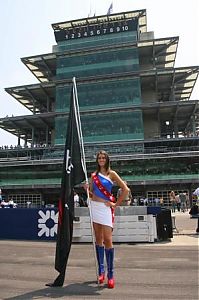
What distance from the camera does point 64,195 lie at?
18.2 feet

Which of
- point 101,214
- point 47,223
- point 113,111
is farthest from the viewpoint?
point 113,111

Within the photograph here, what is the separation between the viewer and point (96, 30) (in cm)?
6806

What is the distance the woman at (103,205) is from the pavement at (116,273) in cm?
54

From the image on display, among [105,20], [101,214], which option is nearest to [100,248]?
[101,214]

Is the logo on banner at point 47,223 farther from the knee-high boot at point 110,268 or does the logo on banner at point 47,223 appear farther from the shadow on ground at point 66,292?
the knee-high boot at point 110,268

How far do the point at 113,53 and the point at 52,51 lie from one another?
564 inches

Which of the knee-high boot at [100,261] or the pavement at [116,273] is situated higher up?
the knee-high boot at [100,261]

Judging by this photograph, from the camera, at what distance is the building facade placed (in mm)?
52406

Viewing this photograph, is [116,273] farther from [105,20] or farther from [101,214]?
[105,20]

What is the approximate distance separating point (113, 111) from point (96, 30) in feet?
61.5

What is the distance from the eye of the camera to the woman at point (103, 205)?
5.37 m

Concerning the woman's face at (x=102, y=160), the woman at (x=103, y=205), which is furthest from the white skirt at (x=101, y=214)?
the woman's face at (x=102, y=160)

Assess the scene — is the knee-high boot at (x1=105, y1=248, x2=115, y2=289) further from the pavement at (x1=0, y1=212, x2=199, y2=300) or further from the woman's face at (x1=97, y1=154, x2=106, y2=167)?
the woman's face at (x1=97, y1=154, x2=106, y2=167)

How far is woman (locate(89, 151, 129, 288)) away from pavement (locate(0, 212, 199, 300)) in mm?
538
